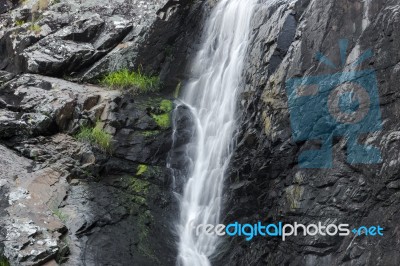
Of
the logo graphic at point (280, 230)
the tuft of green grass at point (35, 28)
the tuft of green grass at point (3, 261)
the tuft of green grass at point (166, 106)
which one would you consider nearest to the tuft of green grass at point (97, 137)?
the tuft of green grass at point (166, 106)

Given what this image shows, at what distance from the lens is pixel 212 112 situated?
29.0 ft

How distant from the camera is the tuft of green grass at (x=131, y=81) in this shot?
31.7 ft

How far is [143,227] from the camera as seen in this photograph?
24.2ft

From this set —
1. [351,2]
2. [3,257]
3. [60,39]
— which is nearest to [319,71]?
[351,2]

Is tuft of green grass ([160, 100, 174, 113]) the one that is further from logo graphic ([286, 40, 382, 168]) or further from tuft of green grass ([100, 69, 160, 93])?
logo graphic ([286, 40, 382, 168])

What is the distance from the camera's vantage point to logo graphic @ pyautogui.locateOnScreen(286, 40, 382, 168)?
19.7 ft

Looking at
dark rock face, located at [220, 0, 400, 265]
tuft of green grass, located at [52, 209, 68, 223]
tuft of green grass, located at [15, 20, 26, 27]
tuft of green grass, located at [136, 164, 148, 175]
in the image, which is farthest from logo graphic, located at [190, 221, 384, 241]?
tuft of green grass, located at [15, 20, 26, 27]

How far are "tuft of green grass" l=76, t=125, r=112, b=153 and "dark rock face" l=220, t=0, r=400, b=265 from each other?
2.45 metres

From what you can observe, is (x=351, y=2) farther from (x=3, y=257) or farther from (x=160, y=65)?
(x=3, y=257)

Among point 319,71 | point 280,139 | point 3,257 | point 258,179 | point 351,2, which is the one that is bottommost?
point 3,257

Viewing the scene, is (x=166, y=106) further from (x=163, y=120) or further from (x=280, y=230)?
(x=280, y=230)

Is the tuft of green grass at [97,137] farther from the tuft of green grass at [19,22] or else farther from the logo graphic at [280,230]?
the tuft of green grass at [19,22]

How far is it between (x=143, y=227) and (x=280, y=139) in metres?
2.69

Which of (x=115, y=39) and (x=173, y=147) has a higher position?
(x=115, y=39)
